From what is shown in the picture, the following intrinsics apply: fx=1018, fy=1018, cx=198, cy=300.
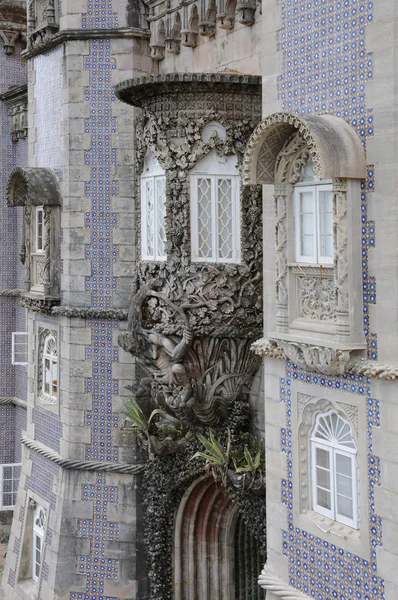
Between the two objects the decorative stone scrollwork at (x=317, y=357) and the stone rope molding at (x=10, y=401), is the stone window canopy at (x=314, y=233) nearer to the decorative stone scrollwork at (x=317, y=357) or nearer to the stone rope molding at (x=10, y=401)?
the decorative stone scrollwork at (x=317, y=357)

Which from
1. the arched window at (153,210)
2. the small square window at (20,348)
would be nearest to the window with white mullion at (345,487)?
the arched window at (153,210)

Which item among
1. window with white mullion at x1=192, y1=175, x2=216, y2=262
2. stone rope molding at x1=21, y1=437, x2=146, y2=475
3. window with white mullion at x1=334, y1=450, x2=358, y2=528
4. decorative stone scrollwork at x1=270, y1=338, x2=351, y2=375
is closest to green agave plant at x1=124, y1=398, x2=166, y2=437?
stone rope molding at x1=21, y1=437, x2=146, y2=475

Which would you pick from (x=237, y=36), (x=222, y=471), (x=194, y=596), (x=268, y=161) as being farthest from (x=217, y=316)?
(x=194, y=596)

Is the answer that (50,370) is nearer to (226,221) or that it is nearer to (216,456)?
(216,456)

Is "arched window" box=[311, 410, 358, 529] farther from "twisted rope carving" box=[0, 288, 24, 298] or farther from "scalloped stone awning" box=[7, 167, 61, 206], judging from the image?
"twisted rope carving" box=[0, 288, 24, 298]

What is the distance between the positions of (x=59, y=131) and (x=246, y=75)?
471 centimetres

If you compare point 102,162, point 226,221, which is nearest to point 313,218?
point 226,221

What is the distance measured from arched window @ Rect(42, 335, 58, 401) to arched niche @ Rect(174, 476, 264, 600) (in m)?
3.68

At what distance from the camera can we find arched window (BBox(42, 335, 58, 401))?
18219mm

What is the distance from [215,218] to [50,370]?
5.86 metres

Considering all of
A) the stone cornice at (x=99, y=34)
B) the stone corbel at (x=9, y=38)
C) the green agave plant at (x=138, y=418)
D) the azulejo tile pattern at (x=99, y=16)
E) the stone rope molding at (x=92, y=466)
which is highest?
the stone corbel at (x=9, y=38)

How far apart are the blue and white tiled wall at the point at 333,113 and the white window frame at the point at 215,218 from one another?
2.59 metres

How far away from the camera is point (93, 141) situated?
16812 millimetres

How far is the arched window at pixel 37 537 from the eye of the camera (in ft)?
59.8
